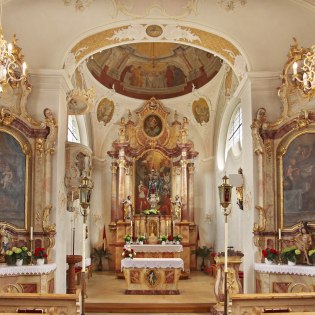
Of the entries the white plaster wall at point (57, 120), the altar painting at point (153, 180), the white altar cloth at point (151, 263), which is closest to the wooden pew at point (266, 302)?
the white plaster wall at point (57, 120)

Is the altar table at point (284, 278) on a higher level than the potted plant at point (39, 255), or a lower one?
lower

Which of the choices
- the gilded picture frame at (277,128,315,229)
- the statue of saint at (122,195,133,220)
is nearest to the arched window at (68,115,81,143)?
the statue of saint at (122,195,133,220)

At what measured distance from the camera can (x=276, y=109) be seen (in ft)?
37.1

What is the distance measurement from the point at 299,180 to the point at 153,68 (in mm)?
9359

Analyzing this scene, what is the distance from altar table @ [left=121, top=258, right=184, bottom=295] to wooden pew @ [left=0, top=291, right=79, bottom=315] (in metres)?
6.40

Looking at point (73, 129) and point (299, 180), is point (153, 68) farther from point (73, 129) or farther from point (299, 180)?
point (299, 180)

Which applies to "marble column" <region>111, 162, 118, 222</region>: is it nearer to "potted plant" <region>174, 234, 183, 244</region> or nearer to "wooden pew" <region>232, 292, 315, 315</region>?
"potted plant" <region>174, 234, 183, 244</region>

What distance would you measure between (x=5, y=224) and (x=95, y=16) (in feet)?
15.7

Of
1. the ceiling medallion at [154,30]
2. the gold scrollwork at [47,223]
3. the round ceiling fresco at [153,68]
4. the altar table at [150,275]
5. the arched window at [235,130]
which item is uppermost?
the round ceiling fresco at [153,68]

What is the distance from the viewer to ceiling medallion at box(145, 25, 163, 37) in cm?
1200

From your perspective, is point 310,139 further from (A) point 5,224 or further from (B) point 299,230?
(A) point 5,224

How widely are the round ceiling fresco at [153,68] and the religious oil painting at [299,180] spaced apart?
6.99m

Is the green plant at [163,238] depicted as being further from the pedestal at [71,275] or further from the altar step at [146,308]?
the altar step at [146,308]

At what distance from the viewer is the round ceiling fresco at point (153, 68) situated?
1762 centimetres
